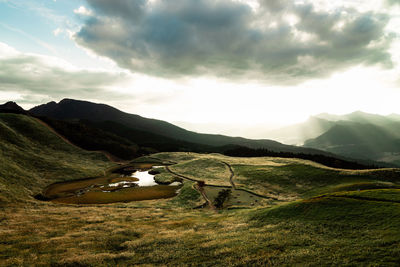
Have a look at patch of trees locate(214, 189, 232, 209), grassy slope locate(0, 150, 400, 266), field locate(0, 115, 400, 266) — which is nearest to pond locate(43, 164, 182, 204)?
field locate(0, 115, 400, 266)

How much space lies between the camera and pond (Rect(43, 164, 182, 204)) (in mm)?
60188

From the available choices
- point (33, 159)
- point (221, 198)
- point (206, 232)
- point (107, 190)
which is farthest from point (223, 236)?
point (33, 159)

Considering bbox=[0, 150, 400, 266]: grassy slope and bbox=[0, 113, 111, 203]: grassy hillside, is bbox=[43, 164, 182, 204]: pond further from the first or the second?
bbox=[0, 150, 400, 266]: grassy slope

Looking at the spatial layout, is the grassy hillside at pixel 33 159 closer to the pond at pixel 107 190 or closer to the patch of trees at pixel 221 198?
the pond at pixel 107 190

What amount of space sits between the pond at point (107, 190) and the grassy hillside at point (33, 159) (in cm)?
594

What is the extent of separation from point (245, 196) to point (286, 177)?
2319 cm

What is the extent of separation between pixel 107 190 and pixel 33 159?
42.5 metres

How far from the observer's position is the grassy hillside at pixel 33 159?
60.0m

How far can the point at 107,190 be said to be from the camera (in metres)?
69.6

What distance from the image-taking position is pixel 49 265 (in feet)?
70.6

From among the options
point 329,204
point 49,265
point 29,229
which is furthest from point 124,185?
point 329,204

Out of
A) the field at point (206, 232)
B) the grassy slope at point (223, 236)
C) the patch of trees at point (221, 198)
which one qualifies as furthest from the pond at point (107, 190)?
the grassy slope at point (223, 236)

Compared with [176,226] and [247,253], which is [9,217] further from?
[247,253]

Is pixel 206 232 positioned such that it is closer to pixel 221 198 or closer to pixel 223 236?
pixel 223 236
